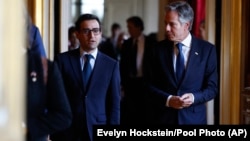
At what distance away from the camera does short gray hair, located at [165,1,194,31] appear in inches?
48.1

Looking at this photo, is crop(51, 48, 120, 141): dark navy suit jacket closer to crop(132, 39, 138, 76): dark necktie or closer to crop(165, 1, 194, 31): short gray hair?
crop(132, 39, 138, 76): dark necktie

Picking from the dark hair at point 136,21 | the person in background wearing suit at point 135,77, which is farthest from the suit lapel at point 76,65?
the dark hair at point 136,21

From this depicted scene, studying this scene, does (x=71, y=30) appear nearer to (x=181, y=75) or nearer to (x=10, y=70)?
(x=181, y=75)

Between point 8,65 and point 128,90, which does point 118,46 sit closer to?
point 128,90

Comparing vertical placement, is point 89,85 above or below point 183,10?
below

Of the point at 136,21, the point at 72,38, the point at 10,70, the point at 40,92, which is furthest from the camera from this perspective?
the point at 136,21

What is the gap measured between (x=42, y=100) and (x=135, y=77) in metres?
0.29

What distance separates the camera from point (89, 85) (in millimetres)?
1192

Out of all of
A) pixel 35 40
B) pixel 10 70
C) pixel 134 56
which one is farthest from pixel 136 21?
pixel 10 70

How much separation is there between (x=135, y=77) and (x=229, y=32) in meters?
0.28

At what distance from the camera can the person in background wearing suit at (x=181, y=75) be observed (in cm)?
123

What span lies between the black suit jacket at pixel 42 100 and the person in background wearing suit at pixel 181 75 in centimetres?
27

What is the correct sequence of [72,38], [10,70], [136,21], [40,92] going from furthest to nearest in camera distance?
[136,21] < [72,38] < [40,92] < [10,70]

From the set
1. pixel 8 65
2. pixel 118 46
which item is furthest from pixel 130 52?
pixel 8 65
